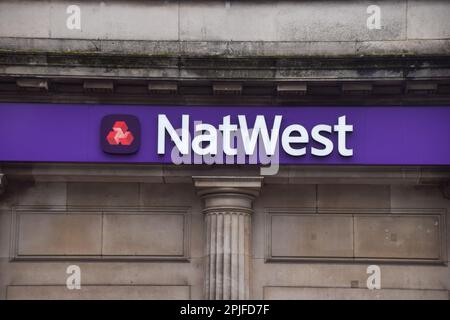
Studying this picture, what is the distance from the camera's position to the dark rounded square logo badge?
1650 cm

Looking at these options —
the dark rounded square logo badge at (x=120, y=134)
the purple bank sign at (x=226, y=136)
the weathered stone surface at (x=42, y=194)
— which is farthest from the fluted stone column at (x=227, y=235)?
the weathered stone surface at (x=42, y=194)

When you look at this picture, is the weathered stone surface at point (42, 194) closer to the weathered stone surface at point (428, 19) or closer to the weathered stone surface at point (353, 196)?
the weathered stone surface at point (353, 196)

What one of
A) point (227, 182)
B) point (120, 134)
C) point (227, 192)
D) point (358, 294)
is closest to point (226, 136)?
point (227, 182)

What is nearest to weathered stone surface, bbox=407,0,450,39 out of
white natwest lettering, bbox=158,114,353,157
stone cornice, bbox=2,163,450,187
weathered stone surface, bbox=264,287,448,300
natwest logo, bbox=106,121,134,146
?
white natwest lettering, bbox=158,114,353,157

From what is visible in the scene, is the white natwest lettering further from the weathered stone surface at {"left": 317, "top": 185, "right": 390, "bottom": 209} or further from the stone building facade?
the weathered stone surface at {"left": 317, "top": 185, "right": 390, "bottom": 209}

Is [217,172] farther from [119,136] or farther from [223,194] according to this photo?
[119,136]

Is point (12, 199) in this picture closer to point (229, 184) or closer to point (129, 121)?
point (129, 121)

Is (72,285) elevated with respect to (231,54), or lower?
lower

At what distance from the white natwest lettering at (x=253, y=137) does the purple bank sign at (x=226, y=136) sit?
0.02m

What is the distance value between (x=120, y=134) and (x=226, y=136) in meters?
1.71

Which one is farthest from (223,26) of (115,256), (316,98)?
(115,256)

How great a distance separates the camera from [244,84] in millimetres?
16453

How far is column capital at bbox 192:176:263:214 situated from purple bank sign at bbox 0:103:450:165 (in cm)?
31

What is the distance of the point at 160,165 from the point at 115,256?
1.75 metres
